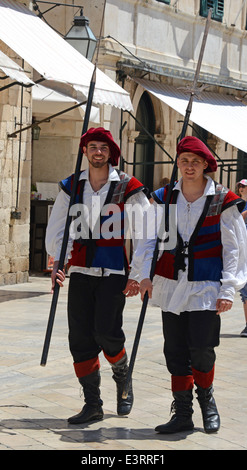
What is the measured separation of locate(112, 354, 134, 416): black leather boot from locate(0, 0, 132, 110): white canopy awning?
5.42 metres

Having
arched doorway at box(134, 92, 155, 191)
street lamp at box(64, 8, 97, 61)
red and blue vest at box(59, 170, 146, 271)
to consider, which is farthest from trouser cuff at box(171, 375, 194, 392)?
arched doorway at box(134, 92, 155, 191)

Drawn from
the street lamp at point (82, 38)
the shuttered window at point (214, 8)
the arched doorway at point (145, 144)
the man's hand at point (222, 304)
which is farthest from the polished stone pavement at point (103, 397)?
the shuttered window at point (214, 8)

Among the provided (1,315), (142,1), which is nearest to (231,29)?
(142,1)

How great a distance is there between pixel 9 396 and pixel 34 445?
137cm

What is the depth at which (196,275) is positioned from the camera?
18.2ft

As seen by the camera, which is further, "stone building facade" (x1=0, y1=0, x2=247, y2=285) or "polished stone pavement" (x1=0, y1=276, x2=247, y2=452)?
"stone building facade" (x1=0, y1=0, x2=247, y2=285)

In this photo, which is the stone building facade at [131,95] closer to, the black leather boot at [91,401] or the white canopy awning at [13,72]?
the white canopy awning at [13,72]

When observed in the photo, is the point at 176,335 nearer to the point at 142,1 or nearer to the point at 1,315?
the point at 1,315

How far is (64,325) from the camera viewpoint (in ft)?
32.6

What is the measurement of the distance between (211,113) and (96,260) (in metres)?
12.1

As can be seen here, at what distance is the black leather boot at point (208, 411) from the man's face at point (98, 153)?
57.9 inches

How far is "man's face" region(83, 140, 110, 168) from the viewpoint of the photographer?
578cm

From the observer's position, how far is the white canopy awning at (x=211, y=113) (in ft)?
53.2

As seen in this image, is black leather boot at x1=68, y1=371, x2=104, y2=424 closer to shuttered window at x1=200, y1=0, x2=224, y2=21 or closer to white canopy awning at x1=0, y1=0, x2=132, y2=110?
white canopy awning at x1=0, y1=0, x2=132, y2=110
